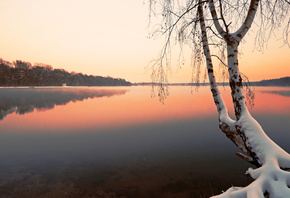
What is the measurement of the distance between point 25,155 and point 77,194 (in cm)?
604

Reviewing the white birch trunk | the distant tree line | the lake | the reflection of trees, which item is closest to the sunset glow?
the reflection of trees

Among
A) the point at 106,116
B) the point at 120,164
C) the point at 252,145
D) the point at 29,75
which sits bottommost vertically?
the point at 106,116

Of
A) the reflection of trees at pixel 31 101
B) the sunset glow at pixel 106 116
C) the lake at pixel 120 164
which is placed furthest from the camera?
the reflection of trees at pixel 31 101

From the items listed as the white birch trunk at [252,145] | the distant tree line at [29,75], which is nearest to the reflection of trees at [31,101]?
the white birch trunk at [252,145]

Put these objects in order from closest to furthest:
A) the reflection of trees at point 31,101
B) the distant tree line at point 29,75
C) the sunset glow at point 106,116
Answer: the sunset glow at point 106,116, the reflection of trees at point 31,101, the distant tree line at point 29,75

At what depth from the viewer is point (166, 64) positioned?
12.9ft

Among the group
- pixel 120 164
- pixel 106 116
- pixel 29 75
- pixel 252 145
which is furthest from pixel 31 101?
pixel 29 75

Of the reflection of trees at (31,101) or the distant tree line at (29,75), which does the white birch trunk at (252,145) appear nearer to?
the reflection of trees at (31,101)

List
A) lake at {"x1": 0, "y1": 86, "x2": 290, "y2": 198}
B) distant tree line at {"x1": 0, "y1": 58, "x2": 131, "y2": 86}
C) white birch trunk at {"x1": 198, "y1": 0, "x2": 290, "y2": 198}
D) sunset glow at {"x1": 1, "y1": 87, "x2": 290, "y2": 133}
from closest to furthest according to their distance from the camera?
white birch trunk at {"x1": 198, "y1": 0, "x2": 290, "y2": 198} → lake at {"x1": 0, "y1": 86, "x2": 290, "y2": 198} → sunset glow at {"x1": 1, "y1": 87, "x2": 290, "y2": 133} → distant tree line at {"x1": 0, "y1": 58, "x2": 131, "y2": 86}

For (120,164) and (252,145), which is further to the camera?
(120,164)

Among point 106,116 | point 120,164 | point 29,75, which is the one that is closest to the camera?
point 120,164

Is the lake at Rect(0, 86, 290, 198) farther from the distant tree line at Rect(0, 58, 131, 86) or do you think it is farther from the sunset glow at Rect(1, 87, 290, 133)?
the distant tree line at Rect(0, 58, 131, 86)

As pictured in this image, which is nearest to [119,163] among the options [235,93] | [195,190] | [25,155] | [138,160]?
[138,160]

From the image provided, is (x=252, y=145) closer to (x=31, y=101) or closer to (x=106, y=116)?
(x=106, y=116)
